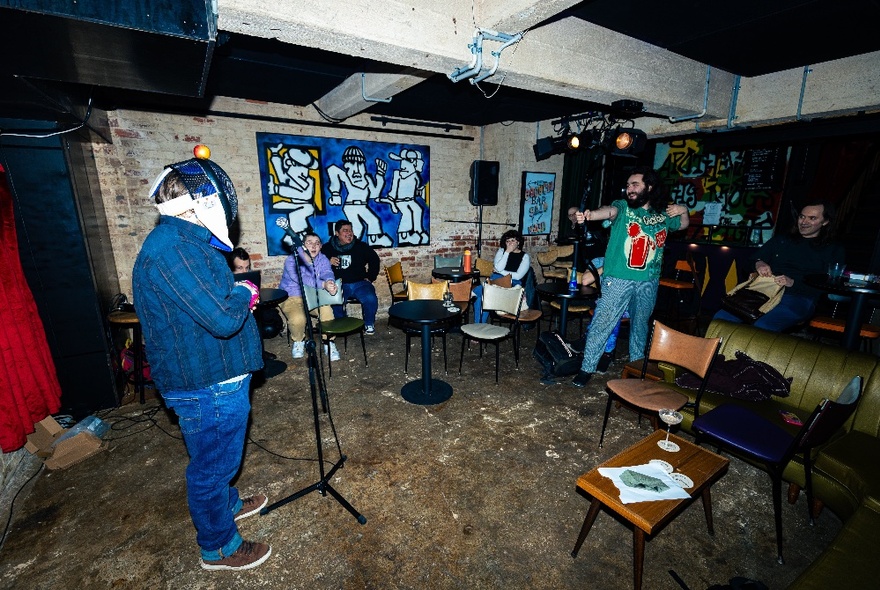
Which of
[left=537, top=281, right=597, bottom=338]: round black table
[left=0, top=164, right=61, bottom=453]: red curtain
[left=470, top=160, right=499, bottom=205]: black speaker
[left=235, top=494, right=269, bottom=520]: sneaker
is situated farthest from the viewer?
[left=470, top=160, right=499, bottom=205]: black speaker

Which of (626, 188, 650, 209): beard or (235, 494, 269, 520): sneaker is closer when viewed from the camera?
(235, 494, 269, 520): sneaker

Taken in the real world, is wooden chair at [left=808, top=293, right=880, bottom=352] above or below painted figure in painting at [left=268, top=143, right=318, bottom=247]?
below

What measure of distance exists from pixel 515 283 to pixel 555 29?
3.23m

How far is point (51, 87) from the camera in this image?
2.62m

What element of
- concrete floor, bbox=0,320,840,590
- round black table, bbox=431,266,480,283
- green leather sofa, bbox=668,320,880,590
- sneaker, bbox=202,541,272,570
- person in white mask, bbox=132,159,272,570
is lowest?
concrete floor, bbox=0,320,840,590

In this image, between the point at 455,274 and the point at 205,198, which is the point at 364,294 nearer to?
the point at 455,274

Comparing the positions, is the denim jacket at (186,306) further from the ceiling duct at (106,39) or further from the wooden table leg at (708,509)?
the wooden table leg at (708,509)

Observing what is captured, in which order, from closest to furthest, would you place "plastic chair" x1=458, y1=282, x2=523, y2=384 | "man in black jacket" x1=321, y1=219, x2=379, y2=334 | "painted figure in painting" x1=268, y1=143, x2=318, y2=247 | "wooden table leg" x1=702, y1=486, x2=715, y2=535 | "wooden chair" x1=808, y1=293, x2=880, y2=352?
"wooden table leg" x1=702, y1=486, x2=715, y2=535 < "wooden chair" x1=808, y1=293, x2=880, y2=352 < "plastic chair" x1=458, y1=282, x2=523, y2=384 < "man in black jacket" x1=321, y1=219, x2=379, y2=334 < "painted figure in painting" x1=268, y1=143, x2=318, y2=247

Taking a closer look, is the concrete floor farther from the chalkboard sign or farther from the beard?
the chalkboard sign

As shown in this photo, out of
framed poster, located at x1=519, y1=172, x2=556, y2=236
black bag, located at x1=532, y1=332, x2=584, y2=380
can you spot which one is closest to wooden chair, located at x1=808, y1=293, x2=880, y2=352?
black bag, located at x1=532, y1=332, x2=584, y2=380

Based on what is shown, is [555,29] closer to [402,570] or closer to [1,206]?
[402,570]

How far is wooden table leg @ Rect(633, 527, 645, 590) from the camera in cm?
193

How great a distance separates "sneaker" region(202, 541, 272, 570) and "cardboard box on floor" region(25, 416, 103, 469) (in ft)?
6.12

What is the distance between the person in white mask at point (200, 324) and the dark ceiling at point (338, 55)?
892 millimetres
